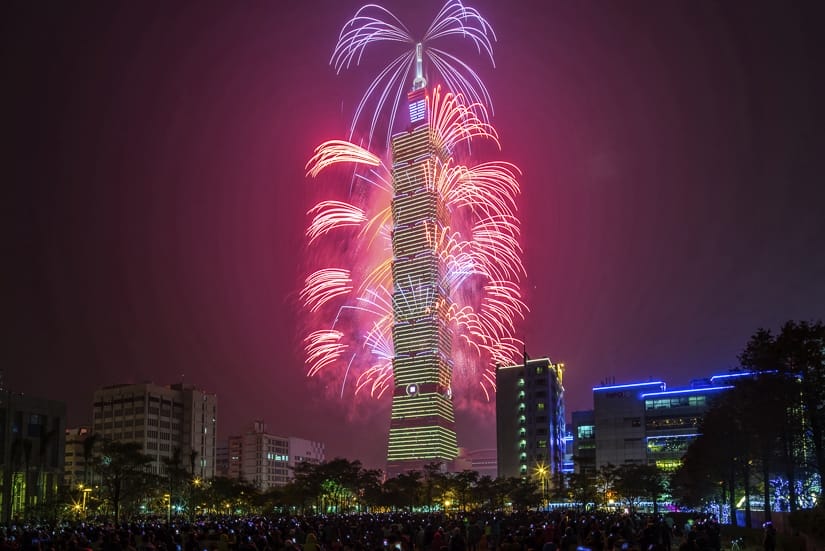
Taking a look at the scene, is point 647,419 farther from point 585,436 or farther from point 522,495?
point 522,495

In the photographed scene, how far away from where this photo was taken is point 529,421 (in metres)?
166

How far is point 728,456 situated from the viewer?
2325 inches

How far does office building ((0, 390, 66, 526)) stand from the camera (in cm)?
9250

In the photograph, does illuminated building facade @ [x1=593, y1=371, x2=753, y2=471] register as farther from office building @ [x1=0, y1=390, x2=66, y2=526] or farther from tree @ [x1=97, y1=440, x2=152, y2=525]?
office building @ [x1=0, y1=390, x2=66, y2=526]

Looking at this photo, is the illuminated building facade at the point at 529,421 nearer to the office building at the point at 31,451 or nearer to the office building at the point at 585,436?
the office building at the point at 585,436

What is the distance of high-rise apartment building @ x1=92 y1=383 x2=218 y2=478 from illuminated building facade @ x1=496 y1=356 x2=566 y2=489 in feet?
227

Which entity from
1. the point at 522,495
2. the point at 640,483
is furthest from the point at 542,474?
the point at 640,483

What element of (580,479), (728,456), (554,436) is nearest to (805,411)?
(728,456)

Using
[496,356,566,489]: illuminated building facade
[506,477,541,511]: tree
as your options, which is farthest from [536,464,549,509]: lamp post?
[506,477,541,511]: tree

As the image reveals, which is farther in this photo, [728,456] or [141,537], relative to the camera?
[728,456]

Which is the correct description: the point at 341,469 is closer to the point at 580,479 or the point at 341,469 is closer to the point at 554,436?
the point at 580,479

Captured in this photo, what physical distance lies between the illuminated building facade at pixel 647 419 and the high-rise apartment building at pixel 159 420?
90.7 m

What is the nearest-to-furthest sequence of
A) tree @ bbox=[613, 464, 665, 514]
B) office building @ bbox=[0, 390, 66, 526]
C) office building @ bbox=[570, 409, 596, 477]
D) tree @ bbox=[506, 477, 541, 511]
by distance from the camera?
office building @ bbox=[0, 390, 66, 526], tree @ bbox=[613, 464, 665, 514], tree @ bbox=[506, 477, 541, 511], office building @ bbox=[570, 409, 596, 477]

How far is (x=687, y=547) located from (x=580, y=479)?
102944 millimetres
